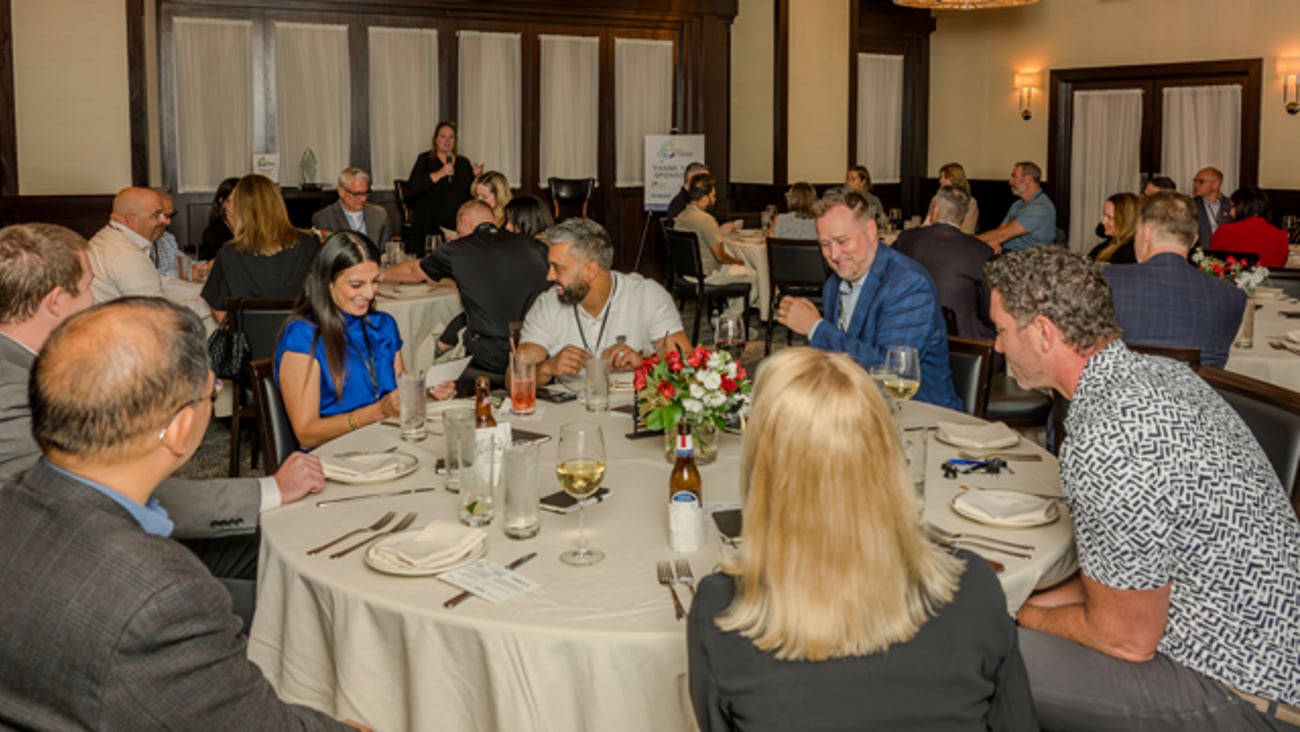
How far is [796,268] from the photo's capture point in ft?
28.1

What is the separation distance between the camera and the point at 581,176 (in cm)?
1266

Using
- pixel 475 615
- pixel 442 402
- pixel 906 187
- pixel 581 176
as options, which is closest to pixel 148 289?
pixel 442 402

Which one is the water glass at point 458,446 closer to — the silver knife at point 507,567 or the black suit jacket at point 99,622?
the silver knife at point 507,567

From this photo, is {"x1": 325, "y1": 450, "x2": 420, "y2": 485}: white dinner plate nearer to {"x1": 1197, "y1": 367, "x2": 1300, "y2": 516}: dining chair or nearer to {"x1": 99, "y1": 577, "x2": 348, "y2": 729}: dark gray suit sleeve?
{"x1": 99, "y1": 577, "x2": 348, "y2": 729}: dark gray suit sleeve

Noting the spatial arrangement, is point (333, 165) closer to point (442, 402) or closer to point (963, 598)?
point (442, 402)

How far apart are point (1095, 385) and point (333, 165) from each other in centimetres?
1009

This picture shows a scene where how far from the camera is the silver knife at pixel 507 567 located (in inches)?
84.1

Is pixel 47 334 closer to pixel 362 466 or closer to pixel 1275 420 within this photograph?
pixel 362 466

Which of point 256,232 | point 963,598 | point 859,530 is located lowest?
point 963,598

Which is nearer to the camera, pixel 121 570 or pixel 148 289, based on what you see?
pixel 121 570

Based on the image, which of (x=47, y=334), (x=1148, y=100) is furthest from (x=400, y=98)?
(x=47, y=334)

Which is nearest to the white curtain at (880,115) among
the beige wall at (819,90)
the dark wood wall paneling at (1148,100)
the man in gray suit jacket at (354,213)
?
the beige wall at (819,90)

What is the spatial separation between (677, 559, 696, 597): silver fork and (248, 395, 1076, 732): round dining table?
0.02 metres

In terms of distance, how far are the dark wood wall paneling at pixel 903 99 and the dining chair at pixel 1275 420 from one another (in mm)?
10058
